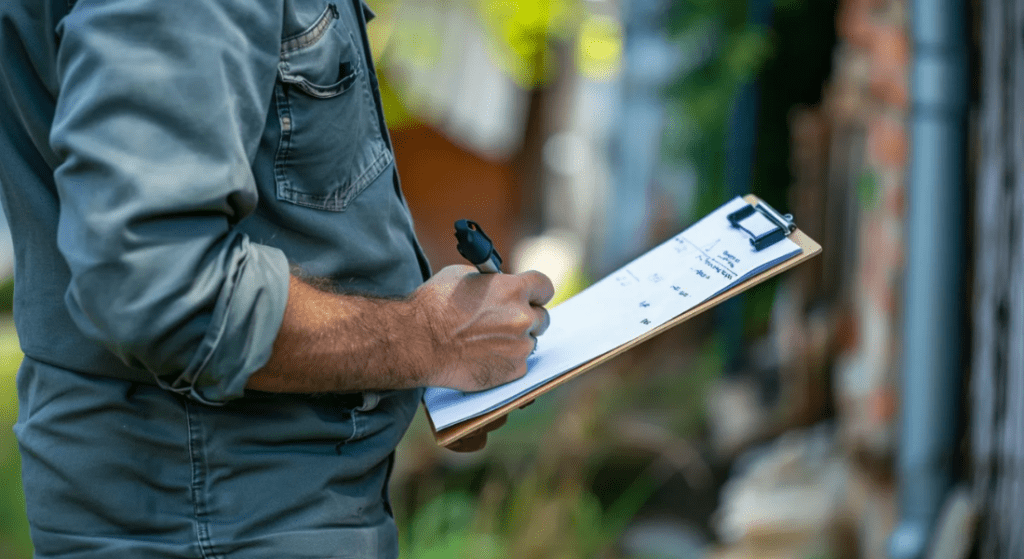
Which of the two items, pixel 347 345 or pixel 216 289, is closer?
pixel 216 289

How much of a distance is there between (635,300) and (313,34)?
57cm

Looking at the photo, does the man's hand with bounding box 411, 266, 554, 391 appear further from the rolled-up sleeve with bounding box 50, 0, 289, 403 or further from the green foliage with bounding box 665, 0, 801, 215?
the green foliage with bounding box 665, 0, 801, 215

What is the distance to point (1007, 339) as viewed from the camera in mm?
2305

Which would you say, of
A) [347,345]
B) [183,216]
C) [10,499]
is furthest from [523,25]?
[183,216]

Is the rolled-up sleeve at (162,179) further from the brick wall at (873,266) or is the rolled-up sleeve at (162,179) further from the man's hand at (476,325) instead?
the brick wall at (873,266)

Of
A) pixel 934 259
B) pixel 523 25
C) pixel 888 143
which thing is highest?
pixel 888 143

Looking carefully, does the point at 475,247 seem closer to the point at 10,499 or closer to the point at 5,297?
the point at 10,499

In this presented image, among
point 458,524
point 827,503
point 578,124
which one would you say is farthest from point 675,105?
point 578,124

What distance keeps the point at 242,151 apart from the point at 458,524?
2.31 m

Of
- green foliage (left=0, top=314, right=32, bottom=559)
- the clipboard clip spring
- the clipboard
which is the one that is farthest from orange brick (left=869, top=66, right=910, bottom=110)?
green foliage (left=0, top=314, right=32, bottom=559)

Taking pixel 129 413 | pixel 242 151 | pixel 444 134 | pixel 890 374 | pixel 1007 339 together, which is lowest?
pixel 444 134

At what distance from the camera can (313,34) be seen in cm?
114

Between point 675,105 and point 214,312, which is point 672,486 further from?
point 214,312

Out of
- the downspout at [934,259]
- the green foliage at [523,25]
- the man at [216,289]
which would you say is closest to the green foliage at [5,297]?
the green foliage at [523,25]
